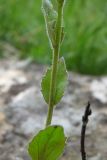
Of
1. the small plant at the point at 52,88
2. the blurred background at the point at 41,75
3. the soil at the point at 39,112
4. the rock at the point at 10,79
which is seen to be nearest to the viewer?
the small plant at the point at 52,88

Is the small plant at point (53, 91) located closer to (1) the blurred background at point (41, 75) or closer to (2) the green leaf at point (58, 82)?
(2) the green leaf at point (58, 82)

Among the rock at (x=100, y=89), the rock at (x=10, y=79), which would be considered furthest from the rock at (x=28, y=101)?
the rock at (x=100, y=89)

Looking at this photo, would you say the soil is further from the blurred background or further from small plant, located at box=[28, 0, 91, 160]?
small plant, located at box=[28, 0, 91, 160]

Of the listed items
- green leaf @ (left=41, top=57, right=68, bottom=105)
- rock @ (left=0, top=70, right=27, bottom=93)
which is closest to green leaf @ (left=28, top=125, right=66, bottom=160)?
green leaf @ (left=41, top=57, right=68, bottom=105)

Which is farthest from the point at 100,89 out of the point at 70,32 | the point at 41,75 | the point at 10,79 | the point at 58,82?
the point at 58,82

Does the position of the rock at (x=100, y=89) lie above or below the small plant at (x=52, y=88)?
above

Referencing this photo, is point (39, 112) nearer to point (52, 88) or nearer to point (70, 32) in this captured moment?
point (52, 88)

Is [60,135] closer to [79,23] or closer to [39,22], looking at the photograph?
[79,23]
